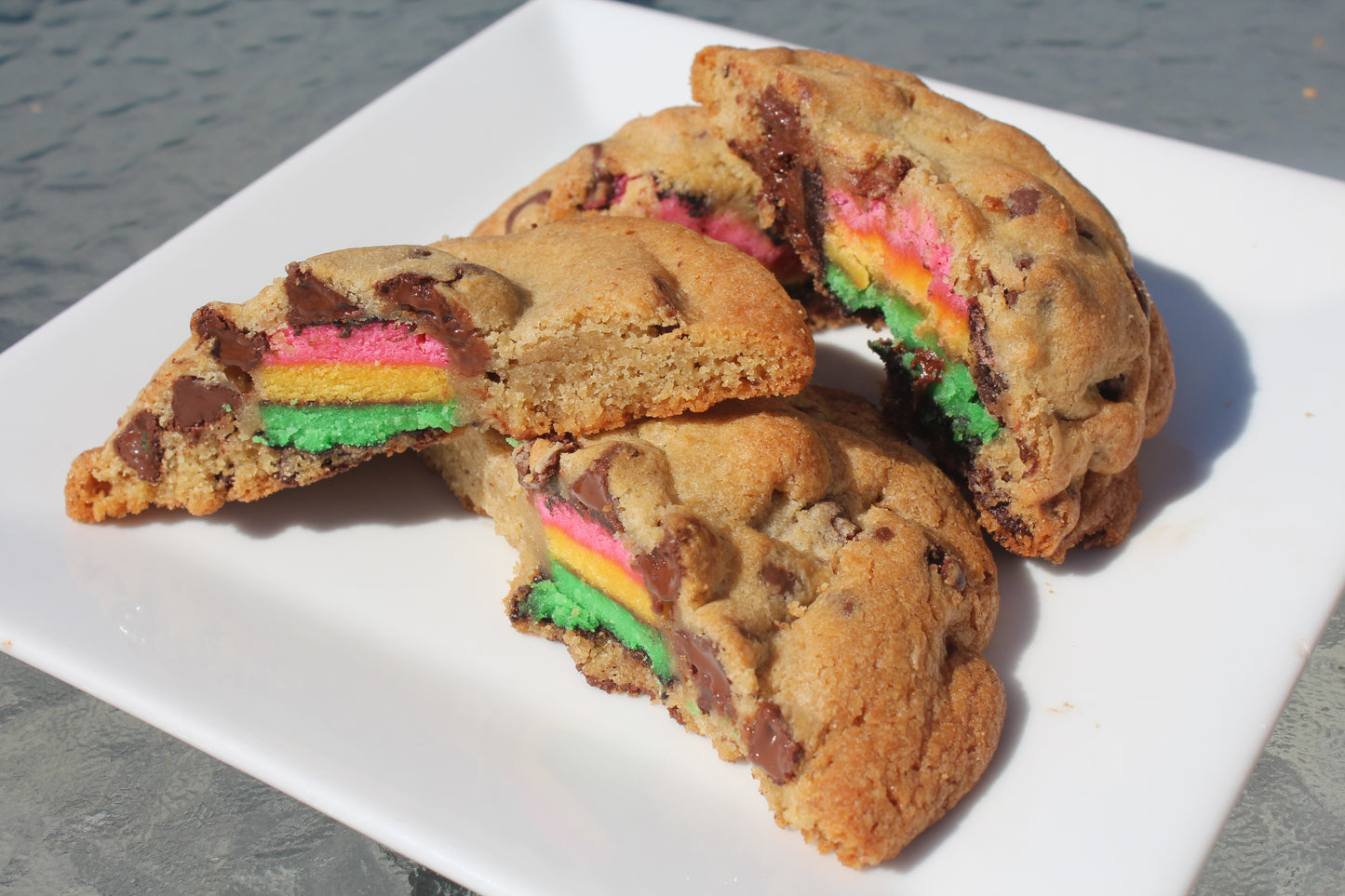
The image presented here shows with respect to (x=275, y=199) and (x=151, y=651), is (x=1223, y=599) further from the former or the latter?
(x=275, y=199)

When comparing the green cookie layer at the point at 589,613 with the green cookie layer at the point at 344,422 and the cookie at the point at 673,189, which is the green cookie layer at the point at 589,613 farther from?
the cookie at the point at 673,189

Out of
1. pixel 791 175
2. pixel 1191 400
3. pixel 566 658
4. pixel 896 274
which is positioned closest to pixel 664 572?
pixel 566 658

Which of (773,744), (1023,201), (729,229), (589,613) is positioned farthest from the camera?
(729,229)

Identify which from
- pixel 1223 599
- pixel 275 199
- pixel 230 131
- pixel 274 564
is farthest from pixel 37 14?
pixel 1223 599

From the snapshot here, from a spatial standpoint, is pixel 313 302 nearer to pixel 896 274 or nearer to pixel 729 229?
pixel 729 229

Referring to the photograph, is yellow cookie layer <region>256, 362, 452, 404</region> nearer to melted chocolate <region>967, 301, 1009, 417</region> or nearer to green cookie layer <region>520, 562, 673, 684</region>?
green cookie layer <region>520, 562, 673, 684</region>

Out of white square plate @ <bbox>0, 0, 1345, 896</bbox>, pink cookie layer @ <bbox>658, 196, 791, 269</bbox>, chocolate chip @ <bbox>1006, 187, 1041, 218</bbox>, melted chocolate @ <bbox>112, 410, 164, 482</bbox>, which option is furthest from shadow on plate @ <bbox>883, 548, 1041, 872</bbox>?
melted chocolate @ <bbox>112, 410, 164, 482</bbox>
